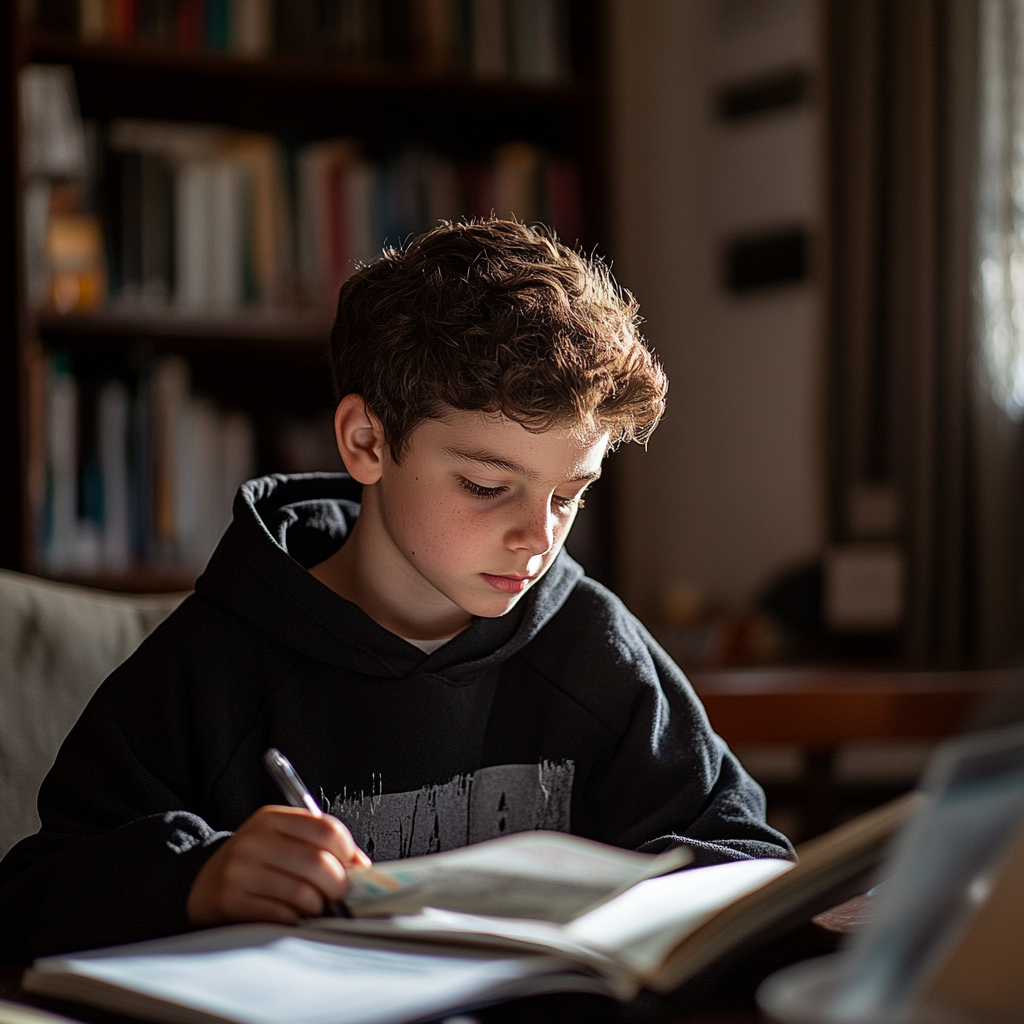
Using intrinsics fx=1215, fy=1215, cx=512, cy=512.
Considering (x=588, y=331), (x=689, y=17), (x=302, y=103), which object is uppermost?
(x=689, y=17)

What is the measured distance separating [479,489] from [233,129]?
70.5 inches

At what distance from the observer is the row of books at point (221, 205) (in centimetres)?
213

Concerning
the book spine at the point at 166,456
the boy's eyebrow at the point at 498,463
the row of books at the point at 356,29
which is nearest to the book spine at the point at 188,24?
the row of books at the point at 356,29

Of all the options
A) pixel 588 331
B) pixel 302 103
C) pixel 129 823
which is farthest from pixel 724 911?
pixel 302 103

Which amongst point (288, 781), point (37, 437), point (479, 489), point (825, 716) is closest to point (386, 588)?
point (479, 489)

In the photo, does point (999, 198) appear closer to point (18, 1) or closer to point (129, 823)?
point (18, 1)

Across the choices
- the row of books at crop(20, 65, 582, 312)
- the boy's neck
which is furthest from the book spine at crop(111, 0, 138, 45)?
the boy's neck

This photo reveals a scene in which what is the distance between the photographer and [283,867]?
0.65 m

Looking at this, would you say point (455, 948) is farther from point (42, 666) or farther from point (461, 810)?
point (42, 666)

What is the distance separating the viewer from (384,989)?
1.74ft

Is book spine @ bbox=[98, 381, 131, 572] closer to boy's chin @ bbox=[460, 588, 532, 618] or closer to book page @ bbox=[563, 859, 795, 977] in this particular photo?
boy's chin @ bbox=[460, 588, 532, 618]

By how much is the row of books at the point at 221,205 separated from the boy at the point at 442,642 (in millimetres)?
1262

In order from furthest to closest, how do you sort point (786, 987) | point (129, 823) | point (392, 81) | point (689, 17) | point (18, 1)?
point (689, 17), point (392, 81), point (18, 1), point (129, 823), point (786, 987)

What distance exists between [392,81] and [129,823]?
1.82 m
